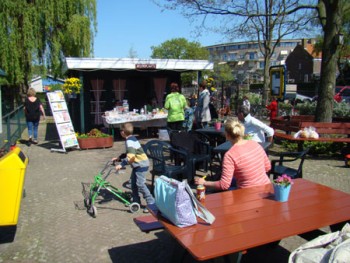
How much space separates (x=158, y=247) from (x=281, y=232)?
78.2 inches

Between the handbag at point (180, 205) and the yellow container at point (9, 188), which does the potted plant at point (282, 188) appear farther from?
the yellow container at point (9, 188)

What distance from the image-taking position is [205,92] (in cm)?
981

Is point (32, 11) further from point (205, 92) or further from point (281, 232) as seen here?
point (281, 232)

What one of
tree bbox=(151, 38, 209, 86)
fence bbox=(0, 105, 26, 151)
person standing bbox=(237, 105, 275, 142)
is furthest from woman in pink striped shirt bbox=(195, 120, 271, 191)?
tree bbox=(151, 38, 209, 86)

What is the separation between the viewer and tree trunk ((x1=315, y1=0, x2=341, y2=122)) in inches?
411

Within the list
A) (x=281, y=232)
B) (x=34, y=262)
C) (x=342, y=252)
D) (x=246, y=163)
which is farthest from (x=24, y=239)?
(x=342, y=252)

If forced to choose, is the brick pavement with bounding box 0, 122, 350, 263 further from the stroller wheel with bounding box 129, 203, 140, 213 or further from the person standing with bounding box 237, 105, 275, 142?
the person standing with bounding box 237, 105, 275, 142

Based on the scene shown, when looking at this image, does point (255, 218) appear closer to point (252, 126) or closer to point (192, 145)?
point (252, 126)

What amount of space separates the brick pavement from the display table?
4272 mm

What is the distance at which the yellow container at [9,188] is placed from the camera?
427 centimetres

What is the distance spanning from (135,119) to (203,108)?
3.35m

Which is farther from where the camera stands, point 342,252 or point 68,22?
A: point 68,22

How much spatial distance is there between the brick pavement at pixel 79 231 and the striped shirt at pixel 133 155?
796mm

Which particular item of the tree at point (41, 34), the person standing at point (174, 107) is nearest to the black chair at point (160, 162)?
the person standing at point (174, 107)
